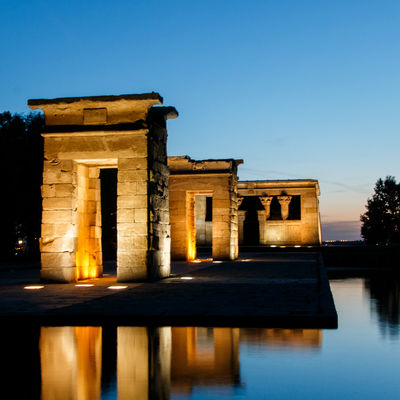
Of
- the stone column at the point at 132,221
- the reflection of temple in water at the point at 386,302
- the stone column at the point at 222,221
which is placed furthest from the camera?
the stone column at the point at 222,221

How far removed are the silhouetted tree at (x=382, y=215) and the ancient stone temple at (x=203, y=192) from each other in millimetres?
36288

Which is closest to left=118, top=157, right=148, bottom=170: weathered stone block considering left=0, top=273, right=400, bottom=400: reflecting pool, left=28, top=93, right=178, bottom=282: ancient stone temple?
left=28, top=93, right=178, bottom=282: ancient stone temple

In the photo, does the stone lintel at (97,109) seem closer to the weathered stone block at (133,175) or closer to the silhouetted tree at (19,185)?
the weathered stone block at (133,175)

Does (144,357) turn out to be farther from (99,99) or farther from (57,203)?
(99,99)

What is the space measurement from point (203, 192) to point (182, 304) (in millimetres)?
16359

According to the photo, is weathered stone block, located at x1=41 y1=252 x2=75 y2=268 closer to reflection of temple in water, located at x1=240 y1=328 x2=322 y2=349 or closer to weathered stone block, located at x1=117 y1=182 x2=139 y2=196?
weathered stone block, located at x1=117 y1=182 x2=139 y2=196

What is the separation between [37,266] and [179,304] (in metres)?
15.4

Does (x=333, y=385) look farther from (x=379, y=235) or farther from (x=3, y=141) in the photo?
(x=379, y=235)

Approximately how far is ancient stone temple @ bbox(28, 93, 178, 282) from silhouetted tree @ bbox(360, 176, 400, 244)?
46.9 metres

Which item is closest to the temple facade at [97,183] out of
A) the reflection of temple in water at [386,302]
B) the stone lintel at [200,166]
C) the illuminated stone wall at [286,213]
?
the reflection of temple in water at [386,302]

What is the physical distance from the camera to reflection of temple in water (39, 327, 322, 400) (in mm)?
4438

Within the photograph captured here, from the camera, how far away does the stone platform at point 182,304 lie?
7262 millimetres

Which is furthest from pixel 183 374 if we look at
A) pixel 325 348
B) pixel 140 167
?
pixel 140 167

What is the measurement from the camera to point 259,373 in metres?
4.73
